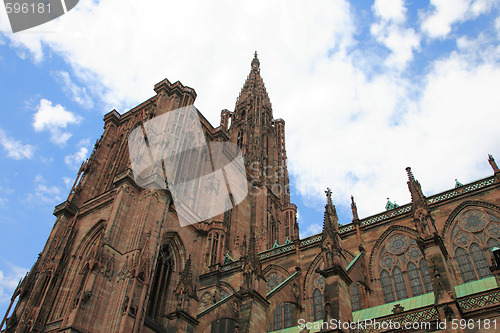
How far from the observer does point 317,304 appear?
759 inches

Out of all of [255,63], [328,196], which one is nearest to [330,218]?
[328,196]

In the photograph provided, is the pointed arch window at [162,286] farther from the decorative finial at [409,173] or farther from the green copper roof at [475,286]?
the green copper roof at [475,286]

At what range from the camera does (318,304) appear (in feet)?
63.2

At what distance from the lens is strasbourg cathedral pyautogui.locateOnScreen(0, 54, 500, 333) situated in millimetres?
14273

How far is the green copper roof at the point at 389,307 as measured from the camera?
15.6 meters

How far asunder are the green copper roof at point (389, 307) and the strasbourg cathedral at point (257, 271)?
0.10 meters

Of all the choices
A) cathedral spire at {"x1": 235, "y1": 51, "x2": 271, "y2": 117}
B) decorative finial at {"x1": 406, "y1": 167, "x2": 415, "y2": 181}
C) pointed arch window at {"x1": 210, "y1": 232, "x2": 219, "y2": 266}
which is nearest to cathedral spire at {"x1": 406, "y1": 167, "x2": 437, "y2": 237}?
decorative finial at {"x1": 406, "y1": 167, "x2": 415, "y2": 181}

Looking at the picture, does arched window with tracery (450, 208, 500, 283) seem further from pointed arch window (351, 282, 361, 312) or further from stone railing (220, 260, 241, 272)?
stone railing (220, 260, 241, 272)

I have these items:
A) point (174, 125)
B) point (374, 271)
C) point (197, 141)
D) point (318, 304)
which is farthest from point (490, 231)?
point (197, 141)

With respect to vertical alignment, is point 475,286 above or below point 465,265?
below

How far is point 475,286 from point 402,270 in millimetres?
3318

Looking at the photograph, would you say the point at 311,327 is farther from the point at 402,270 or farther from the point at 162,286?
the point at 162,286

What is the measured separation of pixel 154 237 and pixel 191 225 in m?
5.28

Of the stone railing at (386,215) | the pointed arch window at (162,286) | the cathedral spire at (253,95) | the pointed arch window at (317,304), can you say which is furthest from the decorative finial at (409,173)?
the cathedral spire at (253,95)
